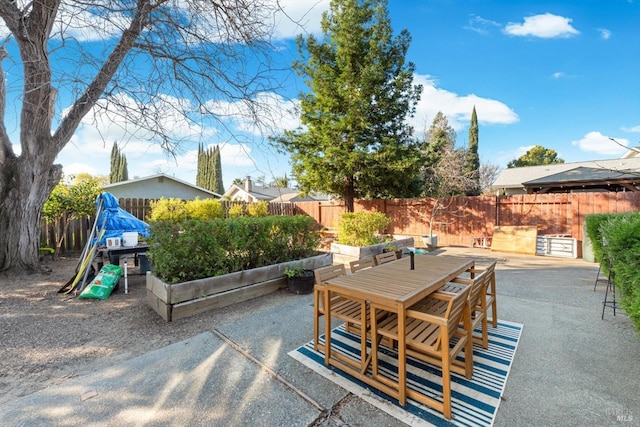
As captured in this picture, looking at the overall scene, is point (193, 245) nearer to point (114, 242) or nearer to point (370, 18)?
point (114, 242)

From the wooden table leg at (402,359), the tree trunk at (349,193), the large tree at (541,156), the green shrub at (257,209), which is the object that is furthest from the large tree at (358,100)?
the large tree at (541,156)

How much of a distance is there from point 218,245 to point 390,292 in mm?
2950

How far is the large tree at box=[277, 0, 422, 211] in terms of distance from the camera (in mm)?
9938

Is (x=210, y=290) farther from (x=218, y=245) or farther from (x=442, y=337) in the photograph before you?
(x=442, y=337)

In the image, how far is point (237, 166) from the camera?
9.98 feet

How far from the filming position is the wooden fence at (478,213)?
8.02 m

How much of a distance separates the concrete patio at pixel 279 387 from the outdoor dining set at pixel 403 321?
275 mm

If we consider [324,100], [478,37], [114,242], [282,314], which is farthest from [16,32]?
[478,37]

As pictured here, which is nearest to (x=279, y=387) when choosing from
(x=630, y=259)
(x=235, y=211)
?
(x=630, y=259)

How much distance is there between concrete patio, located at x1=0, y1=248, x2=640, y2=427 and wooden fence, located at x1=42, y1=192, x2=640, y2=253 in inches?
265

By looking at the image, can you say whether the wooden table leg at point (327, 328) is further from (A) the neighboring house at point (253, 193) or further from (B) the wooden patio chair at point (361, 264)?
(A) the neighboring house at point (253, 193)

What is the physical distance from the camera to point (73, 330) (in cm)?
323

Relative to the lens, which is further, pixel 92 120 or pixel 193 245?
pixel 193 245

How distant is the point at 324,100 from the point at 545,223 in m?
8.89
